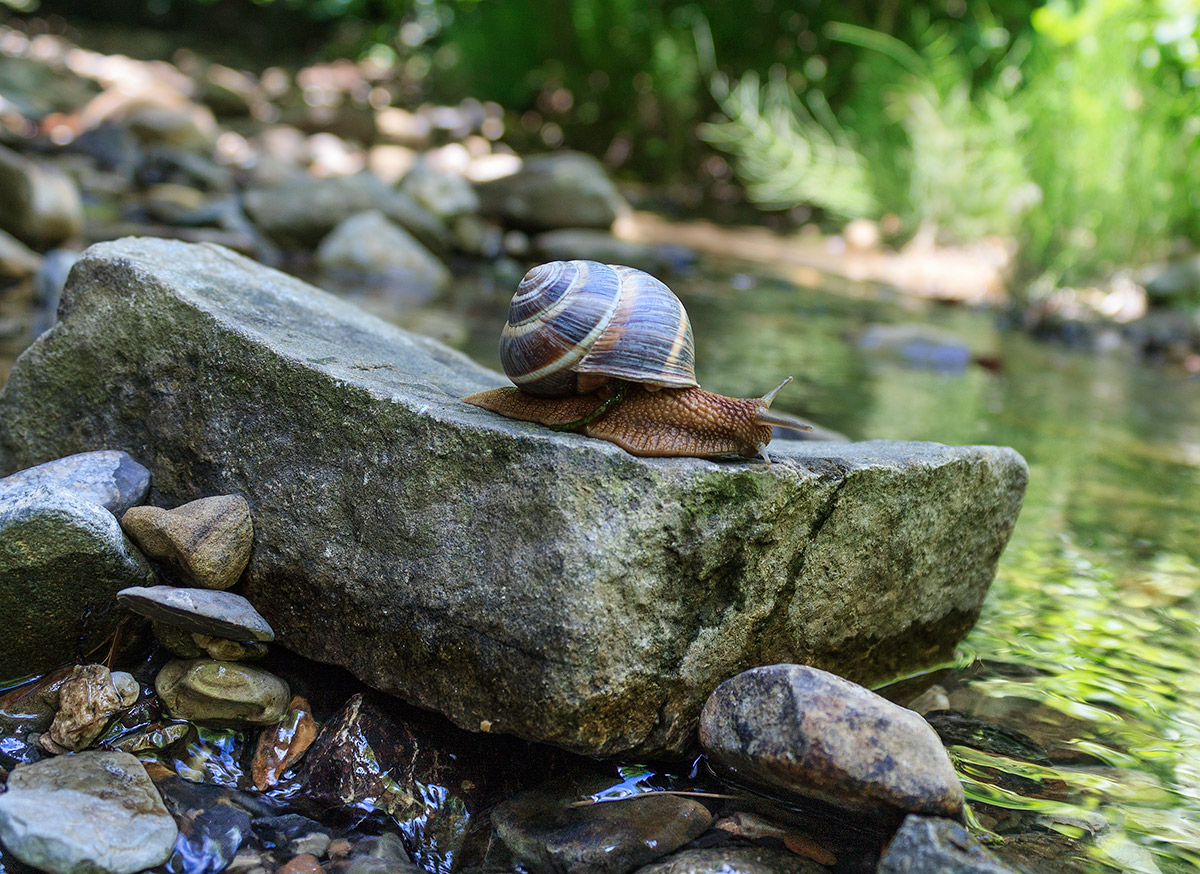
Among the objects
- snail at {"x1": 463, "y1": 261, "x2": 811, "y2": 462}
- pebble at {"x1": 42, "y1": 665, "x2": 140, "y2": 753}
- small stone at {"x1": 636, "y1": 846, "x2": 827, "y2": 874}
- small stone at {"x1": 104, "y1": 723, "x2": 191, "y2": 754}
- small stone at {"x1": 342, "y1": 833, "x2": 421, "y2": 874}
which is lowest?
small stone at {"x1": 342, "y1": 833, "x2": 421, "y2": 874}

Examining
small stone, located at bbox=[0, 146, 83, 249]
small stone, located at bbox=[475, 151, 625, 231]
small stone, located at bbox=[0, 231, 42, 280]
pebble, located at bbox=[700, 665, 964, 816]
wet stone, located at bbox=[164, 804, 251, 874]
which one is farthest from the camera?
small stone, located at bbox=[475, 151, 625, 231]

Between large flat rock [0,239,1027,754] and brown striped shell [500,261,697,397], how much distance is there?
0.20 meters

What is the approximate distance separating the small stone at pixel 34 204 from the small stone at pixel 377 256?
2.15m

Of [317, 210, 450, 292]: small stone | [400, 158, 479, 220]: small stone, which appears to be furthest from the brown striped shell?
[400, 158, 479, 220]: small stone

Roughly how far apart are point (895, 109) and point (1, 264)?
12.3 meters

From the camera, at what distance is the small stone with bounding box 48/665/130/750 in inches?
87.7

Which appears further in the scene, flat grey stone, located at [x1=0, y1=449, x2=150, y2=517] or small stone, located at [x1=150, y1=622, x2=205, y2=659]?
flat grey stone, located at [x1=0, y1=449, x2=150, y2=517]

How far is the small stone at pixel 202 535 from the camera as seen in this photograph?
2.47 metres

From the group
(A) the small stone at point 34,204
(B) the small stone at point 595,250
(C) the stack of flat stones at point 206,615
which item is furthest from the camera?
(B) the small stone at point 595,250

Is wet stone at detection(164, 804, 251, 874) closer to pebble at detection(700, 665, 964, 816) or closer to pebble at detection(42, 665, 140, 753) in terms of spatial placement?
pebble at detection(42, 665, 140, 753)

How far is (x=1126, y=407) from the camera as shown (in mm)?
7676

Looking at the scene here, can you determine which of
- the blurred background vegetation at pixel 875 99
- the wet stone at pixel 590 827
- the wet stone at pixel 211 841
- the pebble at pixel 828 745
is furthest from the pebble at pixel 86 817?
the blurred background vegetation at pixel 875 99

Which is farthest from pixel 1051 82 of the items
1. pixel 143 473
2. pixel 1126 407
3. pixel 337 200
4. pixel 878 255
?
pixel 143 473

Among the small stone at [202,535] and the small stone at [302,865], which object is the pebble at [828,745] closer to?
the small stone at [302,865]
